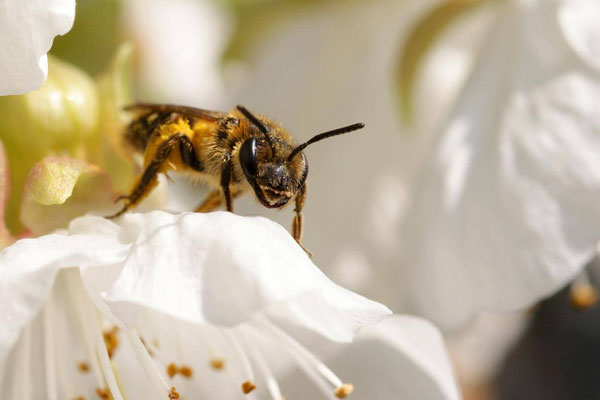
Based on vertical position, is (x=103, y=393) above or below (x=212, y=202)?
below

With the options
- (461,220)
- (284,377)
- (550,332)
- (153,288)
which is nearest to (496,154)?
(461,220)

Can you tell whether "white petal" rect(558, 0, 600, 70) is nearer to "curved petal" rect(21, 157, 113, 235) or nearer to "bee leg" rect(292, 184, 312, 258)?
"bee leg" rect(292, 184, 312, 258)

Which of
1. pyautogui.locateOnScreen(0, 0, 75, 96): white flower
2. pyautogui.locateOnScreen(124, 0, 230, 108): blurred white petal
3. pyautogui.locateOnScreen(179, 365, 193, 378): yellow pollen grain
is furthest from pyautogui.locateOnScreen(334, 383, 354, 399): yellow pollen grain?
pyautogui.locateOnScreen(124, 0, 230, 108): blurred white petal

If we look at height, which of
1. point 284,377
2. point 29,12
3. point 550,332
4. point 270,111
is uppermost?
point 29,12

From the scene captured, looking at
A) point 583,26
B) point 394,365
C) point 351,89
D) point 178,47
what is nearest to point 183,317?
point 394,365

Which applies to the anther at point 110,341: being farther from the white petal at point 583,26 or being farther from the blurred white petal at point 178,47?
the blurred white petal at point 178,47

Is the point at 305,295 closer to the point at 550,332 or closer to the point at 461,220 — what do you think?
the point at 461,220

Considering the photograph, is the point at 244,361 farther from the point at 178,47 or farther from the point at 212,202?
A: the point at 178,47
